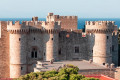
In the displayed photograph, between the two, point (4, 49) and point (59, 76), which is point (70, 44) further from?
point (59, 76)

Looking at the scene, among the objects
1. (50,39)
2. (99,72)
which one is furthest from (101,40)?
(99,72)

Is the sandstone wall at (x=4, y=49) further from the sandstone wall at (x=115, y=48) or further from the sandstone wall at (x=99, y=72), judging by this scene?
the sandstone wall at (x=115, y=48)

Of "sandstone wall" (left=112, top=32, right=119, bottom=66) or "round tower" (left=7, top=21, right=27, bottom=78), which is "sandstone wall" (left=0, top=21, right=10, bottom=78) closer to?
"round tower" (left=7, top=21, right=27, bottom=78)

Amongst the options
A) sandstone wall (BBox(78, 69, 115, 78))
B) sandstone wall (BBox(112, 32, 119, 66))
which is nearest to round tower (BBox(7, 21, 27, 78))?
sandstone wall (BBox(78, 69, 115, 78))

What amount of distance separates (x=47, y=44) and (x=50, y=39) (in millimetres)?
982

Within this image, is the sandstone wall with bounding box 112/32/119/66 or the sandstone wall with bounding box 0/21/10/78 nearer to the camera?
the sandstone wall with bounding box 0/21/10/78

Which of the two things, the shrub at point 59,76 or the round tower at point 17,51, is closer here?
the shrub at point 59,76

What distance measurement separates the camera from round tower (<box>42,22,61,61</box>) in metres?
69.5

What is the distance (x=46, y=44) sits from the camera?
7012 centimetres

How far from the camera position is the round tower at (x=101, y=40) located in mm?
71688

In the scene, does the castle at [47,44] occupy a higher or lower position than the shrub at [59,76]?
higher

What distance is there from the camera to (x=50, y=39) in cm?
6988

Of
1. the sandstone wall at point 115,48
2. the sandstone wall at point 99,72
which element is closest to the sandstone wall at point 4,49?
the sandstone wall at point 99,72

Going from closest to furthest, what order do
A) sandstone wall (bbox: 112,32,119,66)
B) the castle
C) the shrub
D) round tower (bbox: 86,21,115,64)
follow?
the shrub
the castle
round tower (bbox: 86,21,115,64)
sandstone wall (bbox: 112,32,119,66)
